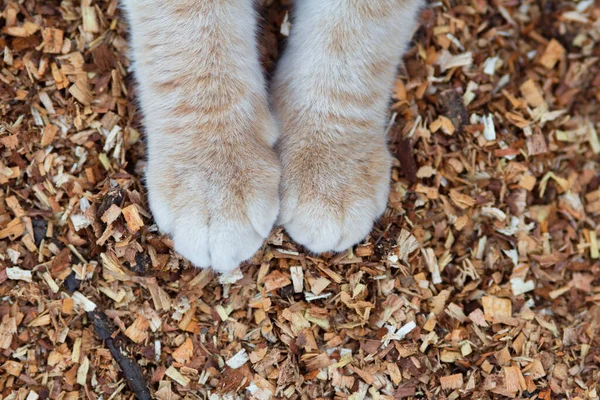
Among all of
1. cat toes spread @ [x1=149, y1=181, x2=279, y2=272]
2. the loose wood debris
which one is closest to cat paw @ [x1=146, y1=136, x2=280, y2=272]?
cat toes spread @ [x1=149, y1=181, x2=279, y2=272]

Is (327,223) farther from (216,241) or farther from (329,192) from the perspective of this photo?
(216,241)

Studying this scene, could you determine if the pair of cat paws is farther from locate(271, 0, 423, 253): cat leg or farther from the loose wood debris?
the loose wood debris

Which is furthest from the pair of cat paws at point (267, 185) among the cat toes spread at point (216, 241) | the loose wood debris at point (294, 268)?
the loose wood debris at point (294, 268)

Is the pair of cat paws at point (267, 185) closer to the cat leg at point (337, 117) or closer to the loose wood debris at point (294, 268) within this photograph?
the cat leg at point (337, 117)

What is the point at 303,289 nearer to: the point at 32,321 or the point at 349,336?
the point at 349,336

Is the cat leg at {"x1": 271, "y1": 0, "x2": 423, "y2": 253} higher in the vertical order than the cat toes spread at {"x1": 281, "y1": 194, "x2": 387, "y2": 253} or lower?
higher

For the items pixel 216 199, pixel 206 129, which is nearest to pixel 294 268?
pixel 216 199
